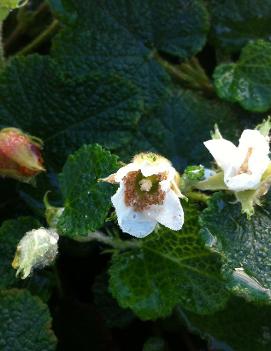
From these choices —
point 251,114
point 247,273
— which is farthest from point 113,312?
point 251,114

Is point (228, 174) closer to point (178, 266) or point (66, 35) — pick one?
point (178, 266)

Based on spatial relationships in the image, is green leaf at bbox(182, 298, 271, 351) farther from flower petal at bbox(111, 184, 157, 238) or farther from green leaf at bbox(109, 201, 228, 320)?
flower petal at bbox(111, 184, 157, 238)

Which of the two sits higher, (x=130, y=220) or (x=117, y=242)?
(x=130, y=220)

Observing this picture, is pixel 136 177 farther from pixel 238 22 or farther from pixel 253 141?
pixel 238 22

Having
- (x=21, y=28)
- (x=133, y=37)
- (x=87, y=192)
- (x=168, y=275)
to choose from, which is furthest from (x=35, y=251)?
(x=21, y=28)

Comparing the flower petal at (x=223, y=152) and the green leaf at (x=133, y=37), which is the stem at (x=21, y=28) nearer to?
the green leaf at (x=133, y=37)

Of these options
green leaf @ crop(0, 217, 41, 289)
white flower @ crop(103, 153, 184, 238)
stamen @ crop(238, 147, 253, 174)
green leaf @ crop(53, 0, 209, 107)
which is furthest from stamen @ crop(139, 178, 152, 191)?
green leaf @ crop(53, 0, 209, 107)

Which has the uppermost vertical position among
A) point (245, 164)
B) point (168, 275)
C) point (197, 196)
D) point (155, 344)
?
point (245, 164)
